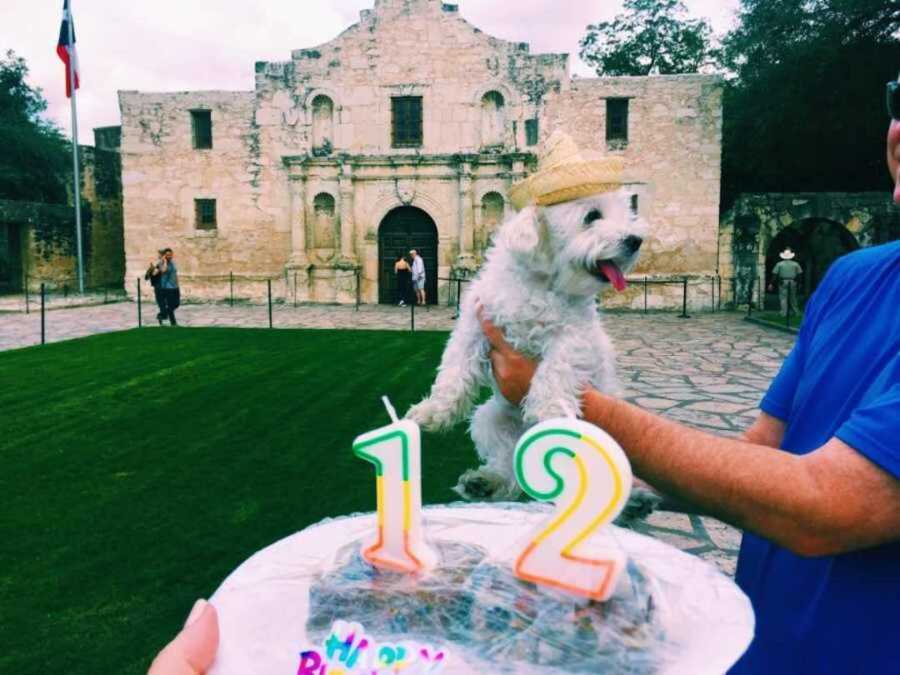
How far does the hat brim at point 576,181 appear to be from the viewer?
2.09 metres

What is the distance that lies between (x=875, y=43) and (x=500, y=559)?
79.0 ft

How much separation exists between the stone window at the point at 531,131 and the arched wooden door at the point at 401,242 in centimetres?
386

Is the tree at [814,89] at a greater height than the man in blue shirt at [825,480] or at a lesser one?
greater

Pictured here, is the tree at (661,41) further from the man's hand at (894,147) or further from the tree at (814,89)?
the man's hand at (894,147)

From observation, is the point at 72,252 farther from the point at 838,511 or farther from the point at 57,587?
the point at 838,511

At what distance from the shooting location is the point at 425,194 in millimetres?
21234

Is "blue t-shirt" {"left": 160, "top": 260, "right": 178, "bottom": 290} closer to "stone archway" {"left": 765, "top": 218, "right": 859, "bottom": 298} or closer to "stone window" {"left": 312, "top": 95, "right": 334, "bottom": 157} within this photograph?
"stone window" {"left": 312, "top": 95, "right": 334, "bottom": 157}

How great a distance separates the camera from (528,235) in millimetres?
2193

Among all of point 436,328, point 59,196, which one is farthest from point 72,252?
point 436,328

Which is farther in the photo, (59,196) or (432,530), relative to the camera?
(59,196)

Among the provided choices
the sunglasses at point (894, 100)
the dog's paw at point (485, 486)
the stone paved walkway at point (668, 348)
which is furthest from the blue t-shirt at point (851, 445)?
the stone paved walkway at point (668, 348)

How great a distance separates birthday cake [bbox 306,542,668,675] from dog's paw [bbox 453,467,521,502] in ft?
3.12

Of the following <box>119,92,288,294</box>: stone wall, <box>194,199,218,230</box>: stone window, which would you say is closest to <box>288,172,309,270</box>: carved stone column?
<box>119,92,288,294</box>: stone wall

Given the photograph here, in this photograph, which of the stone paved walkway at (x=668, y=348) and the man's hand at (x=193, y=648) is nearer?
the man's hand at (x=193, y=648)
